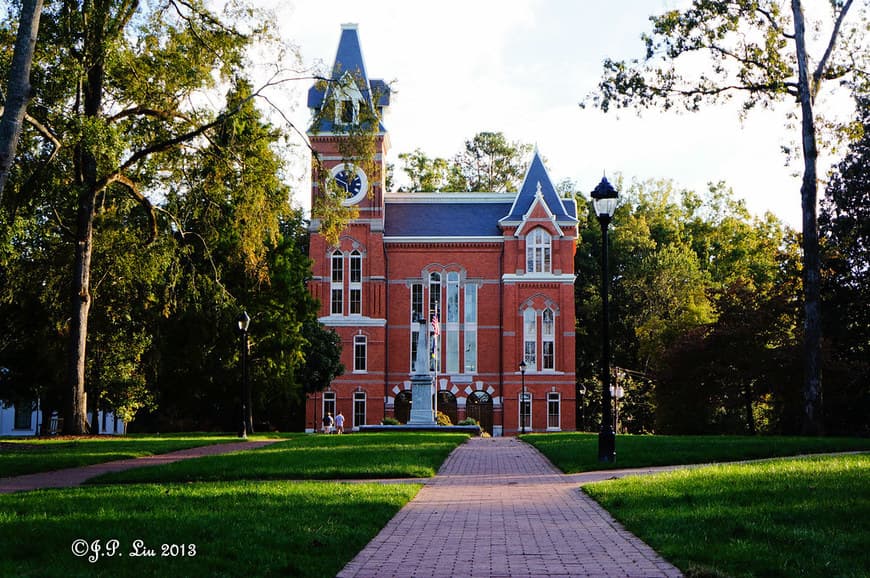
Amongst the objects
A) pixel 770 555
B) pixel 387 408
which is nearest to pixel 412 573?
pixel 770 555

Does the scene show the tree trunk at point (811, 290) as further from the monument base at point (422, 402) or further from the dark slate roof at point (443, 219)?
the dark slate roof at point (443, 219)

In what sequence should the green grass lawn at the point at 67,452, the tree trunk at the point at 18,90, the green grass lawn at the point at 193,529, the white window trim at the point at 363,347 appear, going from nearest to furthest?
1. the green grass lawn at the point at 193,529
2. the tree trunk at the point at 18,90
3. the green grass lawn at the point at 67,452
4. the white window trim at the point at 363,347

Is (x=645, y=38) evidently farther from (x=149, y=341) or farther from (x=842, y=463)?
(x=149, y=341)

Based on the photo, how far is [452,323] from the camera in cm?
5612

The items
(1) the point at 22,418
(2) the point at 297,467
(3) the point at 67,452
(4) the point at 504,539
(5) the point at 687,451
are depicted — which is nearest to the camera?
(4) the point at 504,539

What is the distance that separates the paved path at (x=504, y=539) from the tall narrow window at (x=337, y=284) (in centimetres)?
4120

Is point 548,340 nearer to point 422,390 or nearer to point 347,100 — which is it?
point 422,390

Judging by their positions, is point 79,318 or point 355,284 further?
point 355,284

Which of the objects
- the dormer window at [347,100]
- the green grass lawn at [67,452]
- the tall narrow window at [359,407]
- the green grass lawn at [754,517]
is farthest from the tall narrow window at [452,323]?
the green grass lawn at [754,517]

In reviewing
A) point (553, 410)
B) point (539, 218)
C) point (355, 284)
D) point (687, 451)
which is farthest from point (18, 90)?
point (553, 410)

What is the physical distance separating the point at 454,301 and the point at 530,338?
495 centimetres

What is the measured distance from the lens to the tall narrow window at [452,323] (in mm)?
55750

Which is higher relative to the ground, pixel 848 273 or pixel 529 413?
pixel 848 273

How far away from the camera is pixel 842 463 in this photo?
46.4 ft
